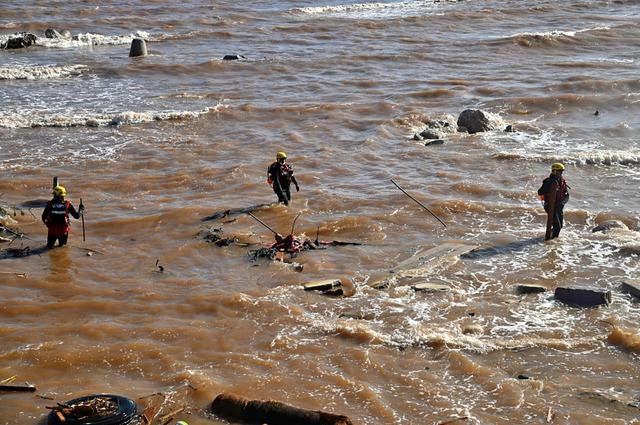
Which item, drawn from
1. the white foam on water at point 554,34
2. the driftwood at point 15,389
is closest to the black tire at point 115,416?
the driftwood at point 15,389

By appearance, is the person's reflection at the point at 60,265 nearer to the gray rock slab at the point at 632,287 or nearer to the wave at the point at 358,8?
the gray rock slab at the point at 632,287

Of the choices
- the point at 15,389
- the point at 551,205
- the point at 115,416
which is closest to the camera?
the point at 115,416

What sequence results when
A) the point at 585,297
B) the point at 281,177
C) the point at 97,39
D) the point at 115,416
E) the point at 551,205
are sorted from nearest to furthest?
the point at 115,416 < the point at 585,297 < the point at 551,205 < the point at 281,177 < the point at 97,39

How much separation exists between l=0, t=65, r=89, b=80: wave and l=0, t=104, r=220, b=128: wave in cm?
586

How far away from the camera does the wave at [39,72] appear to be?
28.5m

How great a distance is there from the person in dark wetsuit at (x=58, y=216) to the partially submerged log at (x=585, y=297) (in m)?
7.28

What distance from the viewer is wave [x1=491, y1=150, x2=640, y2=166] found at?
1856 cm

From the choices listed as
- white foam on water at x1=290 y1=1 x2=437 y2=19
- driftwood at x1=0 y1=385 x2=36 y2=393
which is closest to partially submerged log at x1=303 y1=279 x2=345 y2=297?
driftwood at x1=0 y1=385 x2=36 y2=393

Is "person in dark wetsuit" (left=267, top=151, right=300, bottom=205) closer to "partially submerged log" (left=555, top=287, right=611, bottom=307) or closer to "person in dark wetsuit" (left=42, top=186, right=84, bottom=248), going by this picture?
"person in dark wetsuit" (left=42, top=186, right=84, bottom=248)

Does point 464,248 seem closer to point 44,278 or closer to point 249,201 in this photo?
point 249,201

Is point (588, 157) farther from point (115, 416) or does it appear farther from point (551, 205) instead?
point (115, 416)

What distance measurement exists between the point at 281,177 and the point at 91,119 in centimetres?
875

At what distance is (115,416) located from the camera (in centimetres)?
849

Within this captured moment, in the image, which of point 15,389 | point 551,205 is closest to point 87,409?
point 15,389
